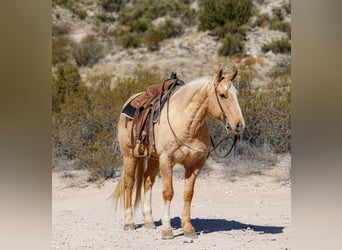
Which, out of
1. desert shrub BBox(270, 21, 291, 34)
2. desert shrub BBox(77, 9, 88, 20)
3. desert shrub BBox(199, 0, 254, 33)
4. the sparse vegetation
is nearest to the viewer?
the sparse vegetation

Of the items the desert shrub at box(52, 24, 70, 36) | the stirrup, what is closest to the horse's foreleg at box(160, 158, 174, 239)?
the stirrup

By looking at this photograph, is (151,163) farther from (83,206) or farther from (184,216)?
(83,206)

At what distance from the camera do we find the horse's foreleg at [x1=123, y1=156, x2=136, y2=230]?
19.6 ft

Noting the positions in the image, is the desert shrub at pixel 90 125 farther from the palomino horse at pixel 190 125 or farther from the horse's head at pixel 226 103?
the horse's head at pixel 226 103

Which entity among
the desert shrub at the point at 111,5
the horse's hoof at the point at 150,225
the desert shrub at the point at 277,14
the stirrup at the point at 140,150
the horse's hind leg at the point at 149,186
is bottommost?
the horse's hoof at the point at 150,225

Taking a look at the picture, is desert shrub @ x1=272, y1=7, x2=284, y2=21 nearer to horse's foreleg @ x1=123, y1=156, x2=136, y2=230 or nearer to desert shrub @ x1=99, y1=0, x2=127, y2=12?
desert shrub @ x1=99, y1=0, x2=127, y2=12

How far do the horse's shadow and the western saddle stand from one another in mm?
1070

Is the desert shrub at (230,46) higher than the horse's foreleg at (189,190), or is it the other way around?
the desert shrub at (230,46)

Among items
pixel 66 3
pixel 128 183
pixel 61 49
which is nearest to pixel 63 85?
pixel 61 49

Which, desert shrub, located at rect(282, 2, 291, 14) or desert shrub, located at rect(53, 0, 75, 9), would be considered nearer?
desert shrub, located at rect(282, 2, 291, 14)

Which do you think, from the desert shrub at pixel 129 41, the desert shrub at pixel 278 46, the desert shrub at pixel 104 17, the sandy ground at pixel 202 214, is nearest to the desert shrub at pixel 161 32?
the desert shrub at pixel 129 41

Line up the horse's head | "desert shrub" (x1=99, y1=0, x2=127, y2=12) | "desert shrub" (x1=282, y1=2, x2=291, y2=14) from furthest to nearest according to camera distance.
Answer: "desert shrub" (x1=99, y1=0, x2=127, y2=12) < "desert shrub" (x1=282, y1=2, x2=291, y2=14) < the horse's head

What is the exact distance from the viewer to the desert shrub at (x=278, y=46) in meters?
20.5
